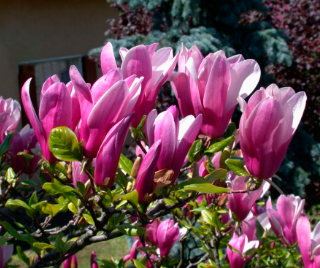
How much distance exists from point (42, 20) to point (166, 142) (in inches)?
252

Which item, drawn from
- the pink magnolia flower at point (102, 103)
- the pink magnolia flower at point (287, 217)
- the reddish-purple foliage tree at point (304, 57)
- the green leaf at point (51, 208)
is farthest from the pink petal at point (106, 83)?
the reddish-purple foliage tree at point (304, 57)

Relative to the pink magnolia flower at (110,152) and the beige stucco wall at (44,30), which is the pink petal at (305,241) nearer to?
the pink magnolia flower at (110,152)

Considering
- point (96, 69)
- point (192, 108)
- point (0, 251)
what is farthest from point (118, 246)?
point (192, 108)

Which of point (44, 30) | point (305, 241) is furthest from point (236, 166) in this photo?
point (44, 30)

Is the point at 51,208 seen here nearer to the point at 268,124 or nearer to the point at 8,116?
the point at 8,116

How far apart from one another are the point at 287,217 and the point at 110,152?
979 millimetres

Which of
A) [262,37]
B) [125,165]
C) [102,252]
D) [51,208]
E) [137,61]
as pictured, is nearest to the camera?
[137,61]

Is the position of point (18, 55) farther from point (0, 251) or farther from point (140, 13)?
point (0, 251)

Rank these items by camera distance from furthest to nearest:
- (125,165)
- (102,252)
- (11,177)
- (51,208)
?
(102,252)
(11,177)
(51,208)
(125,165)

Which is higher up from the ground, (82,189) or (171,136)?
(171,136)

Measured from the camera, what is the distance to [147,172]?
761 mm

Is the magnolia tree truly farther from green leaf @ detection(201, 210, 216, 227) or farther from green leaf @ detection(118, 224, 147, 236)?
green leaf @ detection(201, 210, 216, 227)

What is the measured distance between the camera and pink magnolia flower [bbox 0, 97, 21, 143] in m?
1.27

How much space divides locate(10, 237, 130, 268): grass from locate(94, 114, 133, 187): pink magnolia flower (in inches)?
157
